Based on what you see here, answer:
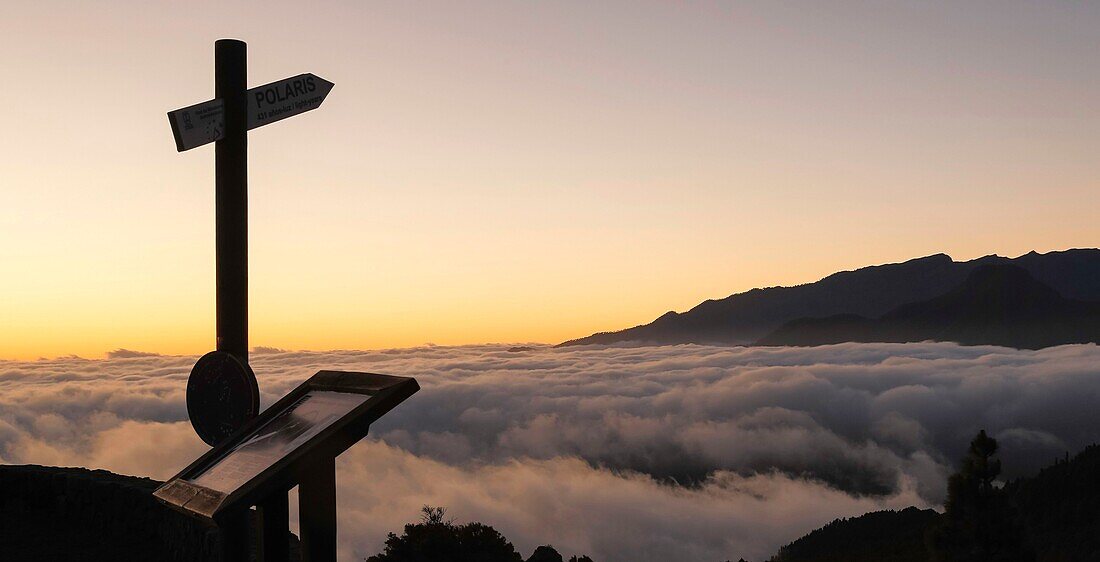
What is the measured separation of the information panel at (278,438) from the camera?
224 inches

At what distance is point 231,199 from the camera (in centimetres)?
747

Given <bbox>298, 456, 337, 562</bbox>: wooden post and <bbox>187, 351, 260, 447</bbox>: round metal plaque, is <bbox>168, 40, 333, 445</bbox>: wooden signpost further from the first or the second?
<bbox>298, 456, 337, 562</bbox>: wooden post

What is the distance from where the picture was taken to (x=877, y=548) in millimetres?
137625

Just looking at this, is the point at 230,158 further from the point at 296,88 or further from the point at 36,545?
the point at 36,545

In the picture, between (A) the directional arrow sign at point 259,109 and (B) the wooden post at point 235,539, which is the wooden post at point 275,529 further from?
(A) the directional arrow sign at point 259,109

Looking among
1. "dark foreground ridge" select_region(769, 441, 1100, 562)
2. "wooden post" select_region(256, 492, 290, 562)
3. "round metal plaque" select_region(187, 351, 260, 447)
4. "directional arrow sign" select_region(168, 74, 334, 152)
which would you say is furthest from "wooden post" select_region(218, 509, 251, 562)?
"dark foreground ridge" select_region(769, 441, 1100, 562)

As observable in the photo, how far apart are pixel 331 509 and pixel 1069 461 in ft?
598

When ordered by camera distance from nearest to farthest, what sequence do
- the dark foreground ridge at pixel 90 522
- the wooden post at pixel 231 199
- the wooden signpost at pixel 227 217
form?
1. the wooden signpost at pixel 227 217
2. the wooden post at pixel 231 199
3. the dark foreground ridge at pixel 90 522

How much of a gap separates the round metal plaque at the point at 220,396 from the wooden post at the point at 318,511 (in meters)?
1.43

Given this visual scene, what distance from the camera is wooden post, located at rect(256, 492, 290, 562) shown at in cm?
629

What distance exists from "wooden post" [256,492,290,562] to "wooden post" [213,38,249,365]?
5.00ft

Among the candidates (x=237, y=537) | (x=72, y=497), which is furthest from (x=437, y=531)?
(x=237, y=537)

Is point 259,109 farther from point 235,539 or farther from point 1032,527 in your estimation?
point 1032,527

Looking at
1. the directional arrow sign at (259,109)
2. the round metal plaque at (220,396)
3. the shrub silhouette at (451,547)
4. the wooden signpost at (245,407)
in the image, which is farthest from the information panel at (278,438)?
the shrub silhouette at (451,547)
